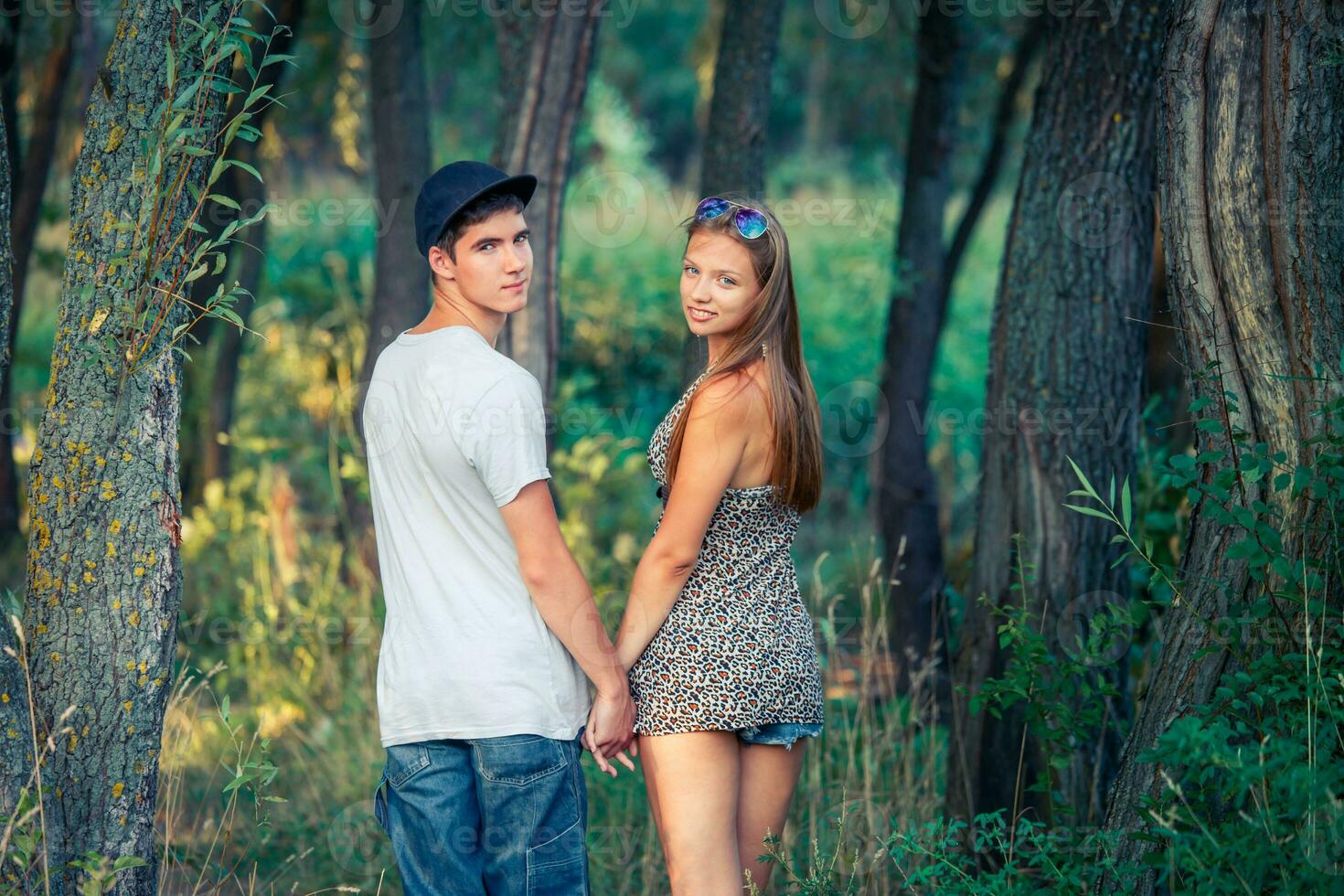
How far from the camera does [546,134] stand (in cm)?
469

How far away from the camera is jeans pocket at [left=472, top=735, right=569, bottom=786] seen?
2.62 metres

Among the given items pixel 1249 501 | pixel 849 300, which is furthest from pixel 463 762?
pixel 849 300

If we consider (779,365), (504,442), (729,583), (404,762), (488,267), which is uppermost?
(488,267)

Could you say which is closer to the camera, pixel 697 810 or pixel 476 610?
pixel 476 610

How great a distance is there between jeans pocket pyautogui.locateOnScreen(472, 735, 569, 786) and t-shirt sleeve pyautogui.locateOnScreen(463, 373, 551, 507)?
0.51 metres

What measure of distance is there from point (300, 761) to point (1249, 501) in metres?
3.48

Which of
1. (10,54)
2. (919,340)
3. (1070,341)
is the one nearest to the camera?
(1070,341)

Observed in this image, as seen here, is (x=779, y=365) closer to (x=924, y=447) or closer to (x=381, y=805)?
(x=381, y=805)

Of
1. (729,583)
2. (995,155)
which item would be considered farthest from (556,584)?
(995,155)

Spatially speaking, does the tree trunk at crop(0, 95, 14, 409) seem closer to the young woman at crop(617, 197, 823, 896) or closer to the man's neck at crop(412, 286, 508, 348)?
the man's neck at crop(412, 286, 508, 348)

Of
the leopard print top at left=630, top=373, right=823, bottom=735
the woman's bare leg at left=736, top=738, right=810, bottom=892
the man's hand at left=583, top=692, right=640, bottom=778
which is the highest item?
the leopard print top at left=630, top=373, right=823, bottom=735

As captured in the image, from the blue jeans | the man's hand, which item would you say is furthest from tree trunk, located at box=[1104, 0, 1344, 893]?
the blue jeans

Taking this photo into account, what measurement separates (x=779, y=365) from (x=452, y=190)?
843 mm

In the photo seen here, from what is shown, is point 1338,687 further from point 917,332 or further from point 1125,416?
point 917,332
